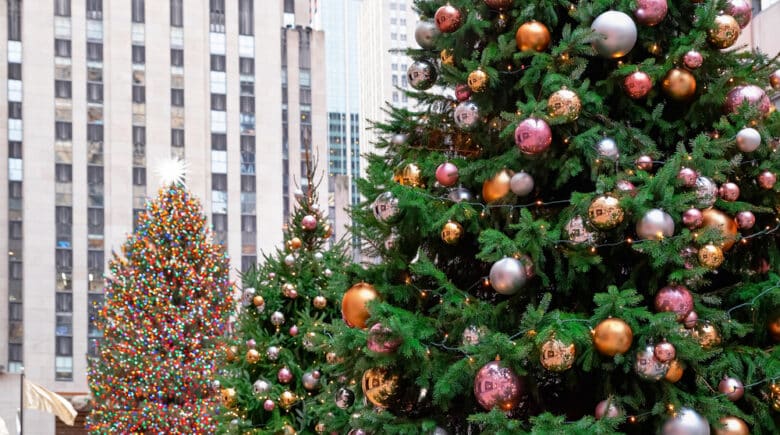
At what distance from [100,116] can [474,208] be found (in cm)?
5308

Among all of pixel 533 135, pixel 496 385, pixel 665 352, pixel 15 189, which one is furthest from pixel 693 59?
pixel 15 189

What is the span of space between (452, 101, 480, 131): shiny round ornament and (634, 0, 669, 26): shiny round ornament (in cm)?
114

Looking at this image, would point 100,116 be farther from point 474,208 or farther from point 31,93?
point 474,208

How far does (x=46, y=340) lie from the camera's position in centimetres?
5341

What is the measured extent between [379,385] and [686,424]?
181 centimetres

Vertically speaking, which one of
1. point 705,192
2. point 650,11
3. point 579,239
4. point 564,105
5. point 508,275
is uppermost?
point 650,11

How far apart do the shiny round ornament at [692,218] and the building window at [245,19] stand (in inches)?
2181

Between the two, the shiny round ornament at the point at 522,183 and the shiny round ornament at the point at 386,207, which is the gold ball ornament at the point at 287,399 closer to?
the shiny round ornament at the point at 386,207

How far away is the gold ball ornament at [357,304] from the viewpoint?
6484mm

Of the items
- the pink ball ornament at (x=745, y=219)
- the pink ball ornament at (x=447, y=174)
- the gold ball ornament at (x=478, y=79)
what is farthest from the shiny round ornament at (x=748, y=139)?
the pink ball ornament at (x=447, y=174)

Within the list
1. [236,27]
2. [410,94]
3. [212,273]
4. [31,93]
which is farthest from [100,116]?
[410,94]

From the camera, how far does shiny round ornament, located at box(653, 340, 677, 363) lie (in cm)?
546

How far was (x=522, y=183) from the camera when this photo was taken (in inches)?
246

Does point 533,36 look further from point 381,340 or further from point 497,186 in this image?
point 381,340
